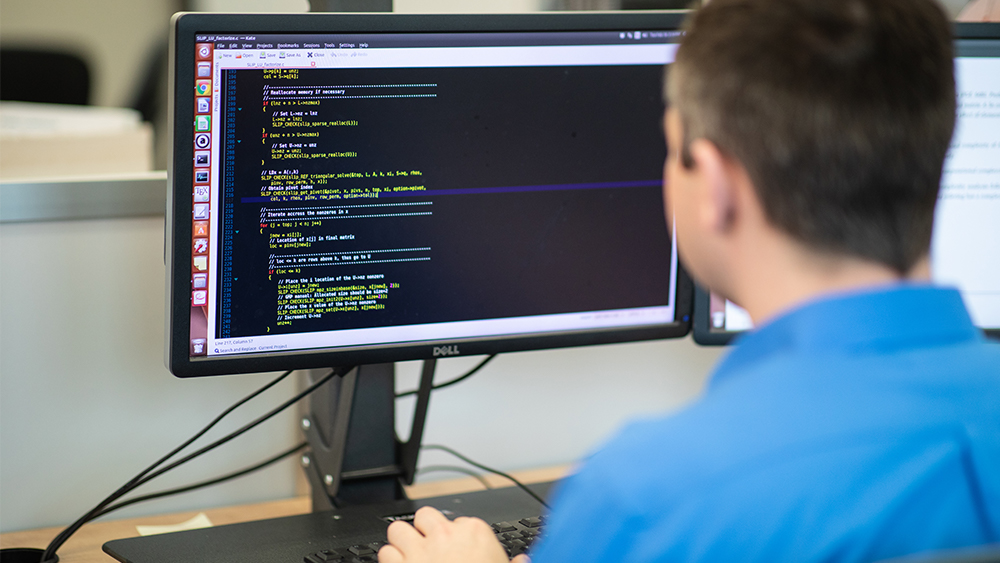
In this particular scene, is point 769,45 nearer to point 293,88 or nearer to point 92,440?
point 293,88

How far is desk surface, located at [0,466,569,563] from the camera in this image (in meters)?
0.99

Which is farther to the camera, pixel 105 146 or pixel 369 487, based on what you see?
pixel 105 146

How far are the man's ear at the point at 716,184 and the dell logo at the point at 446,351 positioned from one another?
1.46 feet

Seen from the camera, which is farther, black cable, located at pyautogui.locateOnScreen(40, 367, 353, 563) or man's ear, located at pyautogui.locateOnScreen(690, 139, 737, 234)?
black cable, located at pyautogui.locateOnScreen(40, 367, 353, 563)

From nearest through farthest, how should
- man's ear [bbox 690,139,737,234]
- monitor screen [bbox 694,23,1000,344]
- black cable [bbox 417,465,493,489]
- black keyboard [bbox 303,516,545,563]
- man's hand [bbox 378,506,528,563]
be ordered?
man's ear [bbox 690,139,737,234]
man's hand [bbox 378,506,528,563]
black keyboard [bbox 303,516,545,563]
monitor screen [bbox 694,23,1000,344]
black cable [bbox 417,465,493,489]

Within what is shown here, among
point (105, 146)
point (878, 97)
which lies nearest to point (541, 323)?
point (878, 97)

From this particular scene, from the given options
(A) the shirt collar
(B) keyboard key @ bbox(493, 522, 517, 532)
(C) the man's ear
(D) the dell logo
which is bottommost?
(B) keyboard key @ bbox(493, 522, 517, 532)

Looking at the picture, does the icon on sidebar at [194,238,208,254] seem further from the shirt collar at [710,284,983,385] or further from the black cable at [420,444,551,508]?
the shirt collar at [710,284,983,385]

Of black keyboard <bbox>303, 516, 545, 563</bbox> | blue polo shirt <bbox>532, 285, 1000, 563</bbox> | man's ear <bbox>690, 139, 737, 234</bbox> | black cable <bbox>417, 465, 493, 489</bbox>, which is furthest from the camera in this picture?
black cable <bbox>417, 465, 493, 489</bbox>

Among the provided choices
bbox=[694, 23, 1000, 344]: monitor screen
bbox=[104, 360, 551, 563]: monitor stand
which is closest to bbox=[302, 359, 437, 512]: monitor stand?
bbox=[104, 360, 551, 563]: monitor stand

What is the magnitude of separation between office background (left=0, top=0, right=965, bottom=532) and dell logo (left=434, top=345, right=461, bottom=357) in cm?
23

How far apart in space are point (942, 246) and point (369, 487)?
674 mm

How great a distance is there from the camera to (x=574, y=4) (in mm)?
1521

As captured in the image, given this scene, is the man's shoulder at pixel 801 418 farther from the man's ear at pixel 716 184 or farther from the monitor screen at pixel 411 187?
the monitor screen at pixel 411 187
